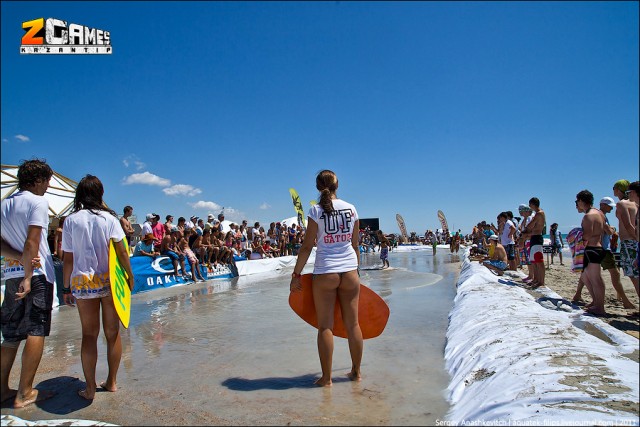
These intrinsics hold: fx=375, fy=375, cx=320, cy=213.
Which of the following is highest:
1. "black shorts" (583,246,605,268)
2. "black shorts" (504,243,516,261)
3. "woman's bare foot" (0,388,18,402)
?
"black shorts" (583,246,605,268)

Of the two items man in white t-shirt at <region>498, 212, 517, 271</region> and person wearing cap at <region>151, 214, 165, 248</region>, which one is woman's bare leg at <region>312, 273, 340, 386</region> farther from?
person wearing cap at <region>151, 214, 165, 248</region>

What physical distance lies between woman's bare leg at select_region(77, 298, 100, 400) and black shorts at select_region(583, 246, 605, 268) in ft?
18.9

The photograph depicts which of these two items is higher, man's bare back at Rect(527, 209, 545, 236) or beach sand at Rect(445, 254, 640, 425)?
man's bare back at Rect(527, 209, 545, 236)

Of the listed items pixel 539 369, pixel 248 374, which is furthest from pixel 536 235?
pixel 248 374

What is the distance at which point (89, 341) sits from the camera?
9.89 ft

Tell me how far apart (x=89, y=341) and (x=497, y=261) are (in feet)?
28.6

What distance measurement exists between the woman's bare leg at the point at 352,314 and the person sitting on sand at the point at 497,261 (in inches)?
254

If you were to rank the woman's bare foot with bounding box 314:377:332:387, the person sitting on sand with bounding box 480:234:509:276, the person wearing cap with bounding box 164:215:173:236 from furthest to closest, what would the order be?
the person wearing cap with bounding box 164:215:173:236 → the person sitting on sand with bounding box 480:234:509:276 → the woman's bare foot with bounding box 314:377:332:387

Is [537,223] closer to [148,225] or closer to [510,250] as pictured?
[510,250]

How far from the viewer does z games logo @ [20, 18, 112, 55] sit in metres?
6.82

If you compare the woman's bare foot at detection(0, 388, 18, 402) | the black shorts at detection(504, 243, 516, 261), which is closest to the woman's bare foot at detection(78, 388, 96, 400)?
the woman's bare foot at detection(0, 388, 18, 402)

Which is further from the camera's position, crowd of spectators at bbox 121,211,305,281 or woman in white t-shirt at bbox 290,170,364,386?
crowd of spectators at bbox 121,211,305,281

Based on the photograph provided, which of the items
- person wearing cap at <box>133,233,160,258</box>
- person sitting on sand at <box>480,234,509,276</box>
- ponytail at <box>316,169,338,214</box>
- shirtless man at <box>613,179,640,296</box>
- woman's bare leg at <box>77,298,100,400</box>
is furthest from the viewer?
person wearing cap at <box>133,233,160,258</box>

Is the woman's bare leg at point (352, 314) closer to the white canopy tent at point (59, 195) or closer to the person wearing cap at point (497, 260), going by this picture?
the person wearing cap at point (497, 260)
